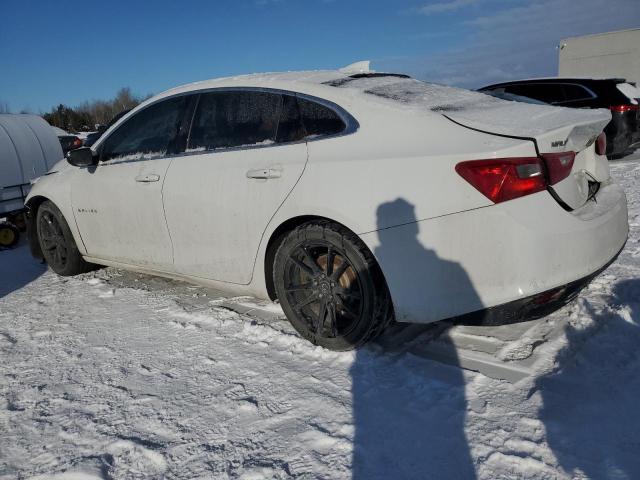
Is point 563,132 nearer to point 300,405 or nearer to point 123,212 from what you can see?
point 300,405

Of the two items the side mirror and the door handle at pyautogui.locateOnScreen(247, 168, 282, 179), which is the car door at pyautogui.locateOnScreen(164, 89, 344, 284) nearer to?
the door handle at pyautogui.locateOnScreen(247, 168, 282, 179)

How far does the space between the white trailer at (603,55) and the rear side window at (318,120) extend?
16.7 m

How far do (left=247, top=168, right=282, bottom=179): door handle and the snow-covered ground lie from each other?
40.5 inches

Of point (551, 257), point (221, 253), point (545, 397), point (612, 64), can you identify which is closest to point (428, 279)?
point (551, 257)

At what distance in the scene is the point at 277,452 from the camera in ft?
7.47

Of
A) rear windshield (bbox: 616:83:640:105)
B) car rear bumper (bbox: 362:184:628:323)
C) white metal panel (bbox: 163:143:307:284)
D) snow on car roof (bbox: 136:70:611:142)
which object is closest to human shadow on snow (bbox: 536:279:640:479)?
car rear bumper (bbox: 362:184:628:323)

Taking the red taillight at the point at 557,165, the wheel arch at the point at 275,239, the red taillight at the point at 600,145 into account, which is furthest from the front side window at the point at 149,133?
the red taillight at the point at 600,145

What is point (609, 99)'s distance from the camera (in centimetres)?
948

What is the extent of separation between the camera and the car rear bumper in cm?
242

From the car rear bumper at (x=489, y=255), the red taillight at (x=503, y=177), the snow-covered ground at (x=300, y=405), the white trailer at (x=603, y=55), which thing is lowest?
the snow-covered ground at (x=300, y=405)

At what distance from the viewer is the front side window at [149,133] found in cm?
388

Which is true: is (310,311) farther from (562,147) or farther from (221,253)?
(562,147)

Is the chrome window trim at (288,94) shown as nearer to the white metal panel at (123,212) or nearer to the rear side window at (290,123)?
the rear side window at (290,123)

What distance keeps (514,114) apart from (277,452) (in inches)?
82.8
